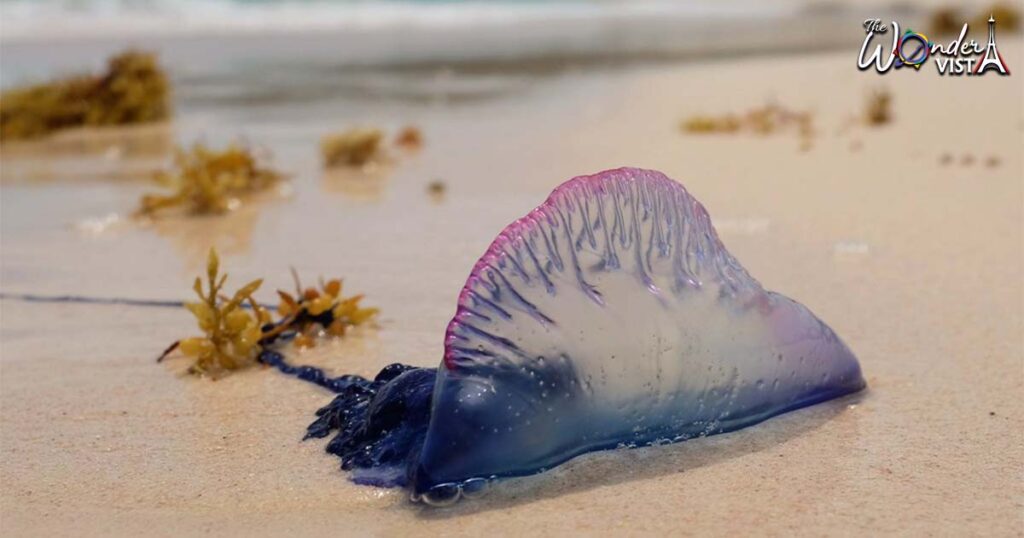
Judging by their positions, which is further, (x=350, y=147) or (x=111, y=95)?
(x=111, y=95)

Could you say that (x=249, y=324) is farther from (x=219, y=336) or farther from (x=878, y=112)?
(x=878, y=112)

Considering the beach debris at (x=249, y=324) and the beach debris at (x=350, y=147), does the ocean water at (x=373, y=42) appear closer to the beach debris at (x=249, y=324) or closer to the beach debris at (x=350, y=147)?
the beach debris at (x=350, y=147)

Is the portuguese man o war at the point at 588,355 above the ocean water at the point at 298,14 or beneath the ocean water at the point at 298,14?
beneath

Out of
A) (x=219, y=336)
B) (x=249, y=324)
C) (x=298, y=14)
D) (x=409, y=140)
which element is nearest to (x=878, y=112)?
(x=409, y=140)

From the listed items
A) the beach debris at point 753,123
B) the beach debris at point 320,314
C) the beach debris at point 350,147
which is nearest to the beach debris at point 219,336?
the beach debris at point 320,314

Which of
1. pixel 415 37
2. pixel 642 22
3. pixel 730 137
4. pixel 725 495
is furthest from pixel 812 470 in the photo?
pixel 642 22

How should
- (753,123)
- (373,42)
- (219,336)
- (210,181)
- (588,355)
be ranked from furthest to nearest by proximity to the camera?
1. (373,42)
2. (753,123)
3. (210,181)
4. (219,336)
5. (588,355)

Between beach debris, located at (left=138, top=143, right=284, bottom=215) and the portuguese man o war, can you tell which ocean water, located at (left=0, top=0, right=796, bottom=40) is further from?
the portuguese man o war
